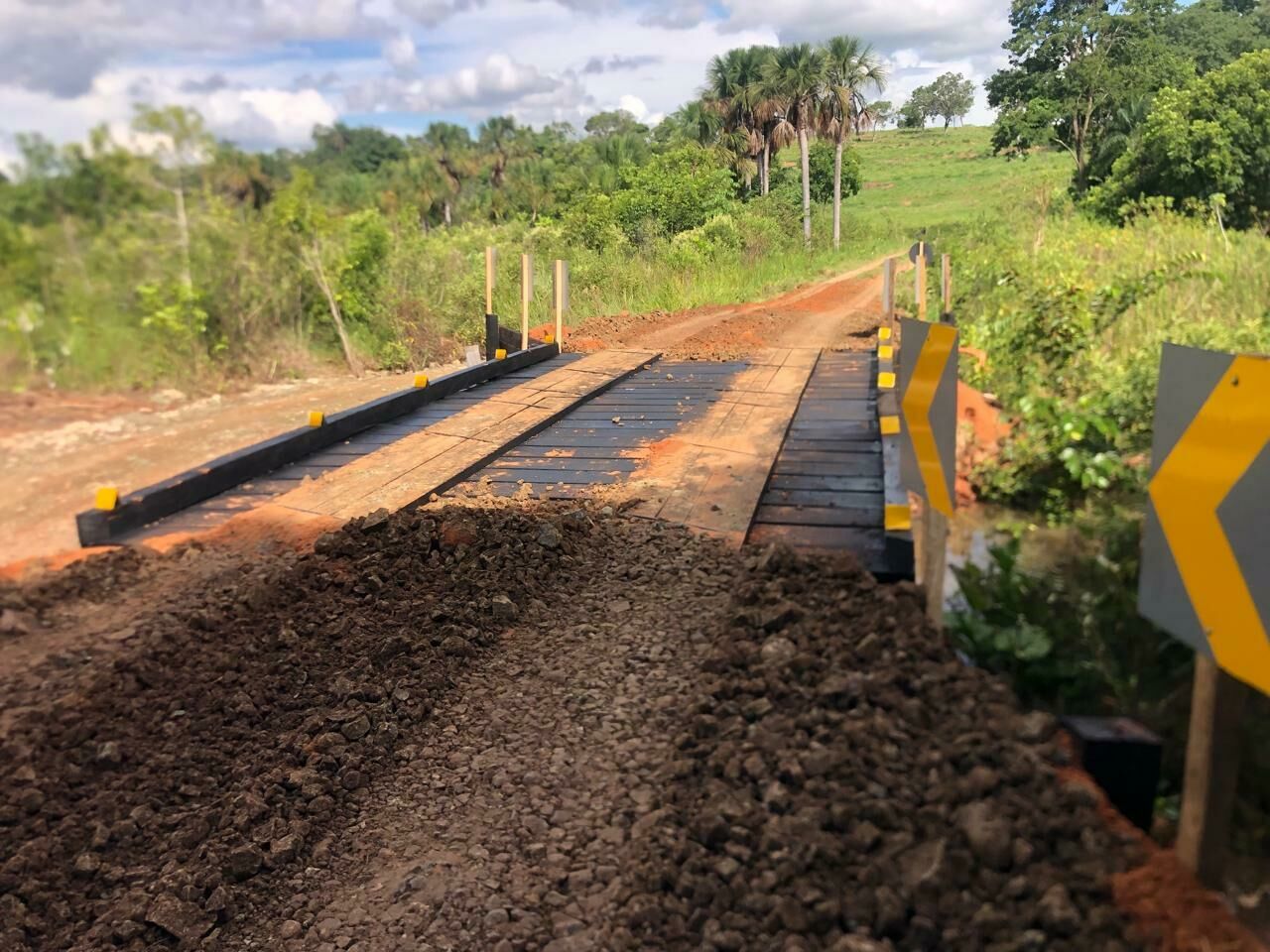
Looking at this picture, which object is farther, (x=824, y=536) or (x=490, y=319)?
(x=490, y=319)

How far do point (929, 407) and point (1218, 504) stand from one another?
4.35 feet

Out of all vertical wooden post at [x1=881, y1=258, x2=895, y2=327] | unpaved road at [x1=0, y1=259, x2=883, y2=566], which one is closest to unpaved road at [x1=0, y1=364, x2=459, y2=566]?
unpaved road at [x1=0, y1=259, x2=883, y2=566]

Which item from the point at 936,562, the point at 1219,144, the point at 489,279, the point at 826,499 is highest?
the point at 1219,144

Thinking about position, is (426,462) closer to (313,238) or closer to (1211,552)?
(1211,552)

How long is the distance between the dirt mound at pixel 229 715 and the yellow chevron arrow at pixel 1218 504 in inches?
101

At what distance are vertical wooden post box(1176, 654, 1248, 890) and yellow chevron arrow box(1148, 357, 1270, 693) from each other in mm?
96

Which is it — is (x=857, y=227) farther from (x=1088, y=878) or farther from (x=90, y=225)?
(x=1088, y=878)

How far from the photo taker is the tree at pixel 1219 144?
1922 centimetres

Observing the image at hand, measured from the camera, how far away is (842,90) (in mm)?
34000

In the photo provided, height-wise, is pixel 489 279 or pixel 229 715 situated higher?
pixel 489 279

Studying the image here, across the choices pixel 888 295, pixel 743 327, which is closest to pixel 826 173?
pixel 743 327

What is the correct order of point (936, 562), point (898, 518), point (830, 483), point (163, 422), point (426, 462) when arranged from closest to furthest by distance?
point (936, 562) → point (898, 518) → point (830, 483) → point (426, 462) → point (163, 422)

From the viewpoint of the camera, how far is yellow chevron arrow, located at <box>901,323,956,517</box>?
3.13 meters

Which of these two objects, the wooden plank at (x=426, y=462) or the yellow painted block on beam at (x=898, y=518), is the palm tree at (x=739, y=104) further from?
the yellow painted block on beam at (x=898, y=518)
